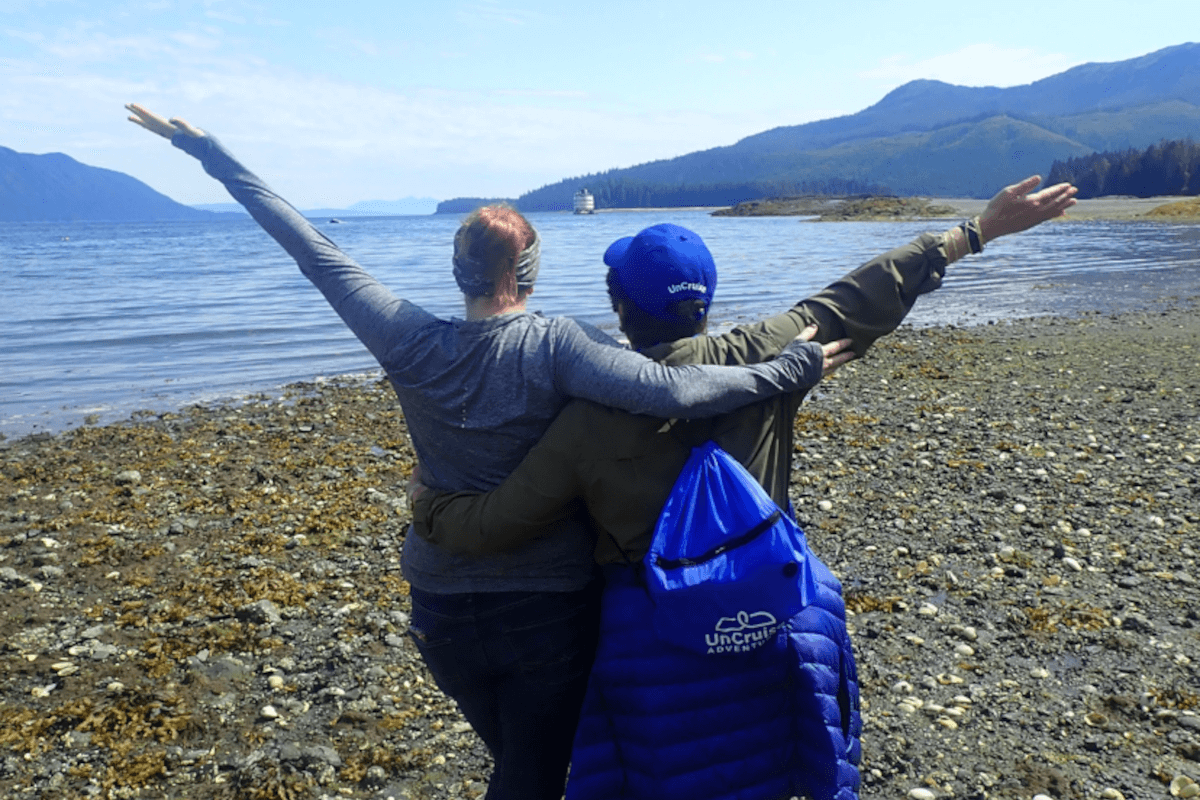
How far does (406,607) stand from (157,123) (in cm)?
418

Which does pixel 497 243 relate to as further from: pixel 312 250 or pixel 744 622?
pixel 744 622

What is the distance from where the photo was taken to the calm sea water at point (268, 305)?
58.1 ft

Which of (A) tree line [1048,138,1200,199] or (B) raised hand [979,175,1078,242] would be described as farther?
(A) tree line [1048,138,1200,199]

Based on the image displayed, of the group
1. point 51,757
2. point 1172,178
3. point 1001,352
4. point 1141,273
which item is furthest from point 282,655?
point 1172,178

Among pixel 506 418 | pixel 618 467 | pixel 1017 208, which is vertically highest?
pixel 1017 208

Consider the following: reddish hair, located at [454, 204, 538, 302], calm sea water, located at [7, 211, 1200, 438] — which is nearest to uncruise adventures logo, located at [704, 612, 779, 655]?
reddish hair, located at [454, 204, 538, 302]

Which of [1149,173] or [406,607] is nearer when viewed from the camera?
[406,607]

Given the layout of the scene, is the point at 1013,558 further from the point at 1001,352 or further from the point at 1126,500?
the point at 1001,352

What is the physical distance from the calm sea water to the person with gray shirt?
13885mm

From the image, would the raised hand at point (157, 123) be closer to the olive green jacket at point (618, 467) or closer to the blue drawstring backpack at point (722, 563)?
the olive green jacket at point (618, 467)

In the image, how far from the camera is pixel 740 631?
2486 millimetres

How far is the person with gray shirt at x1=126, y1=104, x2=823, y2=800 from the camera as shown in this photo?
98.7 inches

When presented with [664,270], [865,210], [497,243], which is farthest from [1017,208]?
[865,210]

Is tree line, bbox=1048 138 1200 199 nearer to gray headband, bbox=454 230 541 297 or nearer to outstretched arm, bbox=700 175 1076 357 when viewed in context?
→ outstretched arm, bbox=700 175 1076 357
